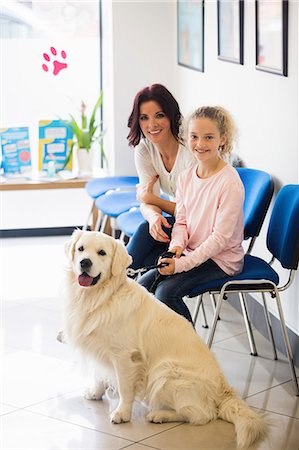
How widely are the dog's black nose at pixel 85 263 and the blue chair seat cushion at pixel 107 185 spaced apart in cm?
204

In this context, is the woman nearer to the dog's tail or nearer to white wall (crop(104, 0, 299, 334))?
white wall (crop(104, 0, 299, 334))

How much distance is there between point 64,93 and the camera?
6.27 metres

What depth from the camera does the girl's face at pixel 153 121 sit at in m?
3.81

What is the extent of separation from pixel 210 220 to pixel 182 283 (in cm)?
27

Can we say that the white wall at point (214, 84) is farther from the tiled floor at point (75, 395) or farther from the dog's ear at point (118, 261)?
the dog's ear at point (118, 261)

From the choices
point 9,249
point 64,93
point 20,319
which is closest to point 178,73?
point 64,93

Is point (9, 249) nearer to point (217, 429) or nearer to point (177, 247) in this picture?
point (177, 247)

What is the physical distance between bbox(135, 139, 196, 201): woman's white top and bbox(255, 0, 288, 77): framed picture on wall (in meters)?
0.53

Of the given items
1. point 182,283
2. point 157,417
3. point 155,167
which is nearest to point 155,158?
point 155,167

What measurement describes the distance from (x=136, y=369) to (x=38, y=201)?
3.12m

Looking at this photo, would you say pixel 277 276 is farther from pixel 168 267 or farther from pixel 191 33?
pixel 191 33

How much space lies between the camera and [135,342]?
10.2 ft

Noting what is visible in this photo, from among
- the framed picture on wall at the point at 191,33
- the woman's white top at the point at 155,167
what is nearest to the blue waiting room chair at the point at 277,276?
the woman's white top at the point at 155,167

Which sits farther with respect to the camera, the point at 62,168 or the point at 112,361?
the point at 62,168
